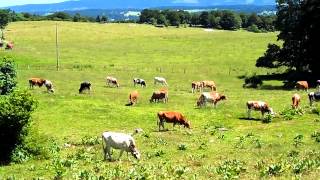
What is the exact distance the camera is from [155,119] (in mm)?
41344

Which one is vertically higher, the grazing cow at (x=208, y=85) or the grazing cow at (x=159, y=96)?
the grazing cow at (x=159, y=96)

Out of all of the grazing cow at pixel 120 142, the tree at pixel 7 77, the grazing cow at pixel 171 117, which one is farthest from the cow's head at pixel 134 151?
the tree at pixel 7 77

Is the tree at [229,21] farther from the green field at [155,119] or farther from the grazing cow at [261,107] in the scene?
the grazing cow at [261,107]

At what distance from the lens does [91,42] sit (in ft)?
398

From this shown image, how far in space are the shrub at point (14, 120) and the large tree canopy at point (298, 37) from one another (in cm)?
5048

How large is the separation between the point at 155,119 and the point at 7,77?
57.3ft

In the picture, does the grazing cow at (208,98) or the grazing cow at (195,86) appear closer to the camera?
the grazing cow at (208,98)

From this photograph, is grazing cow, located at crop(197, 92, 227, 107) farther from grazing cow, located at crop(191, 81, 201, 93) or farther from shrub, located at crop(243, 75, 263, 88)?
shrub, located at crop(243, 75, 263, 88)

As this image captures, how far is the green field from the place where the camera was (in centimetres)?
2425

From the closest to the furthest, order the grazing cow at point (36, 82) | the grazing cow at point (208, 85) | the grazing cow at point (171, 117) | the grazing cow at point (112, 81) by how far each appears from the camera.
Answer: the grazing cow at point (171, 117)
the grazing cow at point (36, 82)
the grazing cow at point (208, 85)
the grazing cow at point (112, 81)

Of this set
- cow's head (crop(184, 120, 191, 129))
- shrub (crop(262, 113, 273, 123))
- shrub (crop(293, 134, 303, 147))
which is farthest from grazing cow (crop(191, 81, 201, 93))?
shrub (crop(293, 134, 303, 147))

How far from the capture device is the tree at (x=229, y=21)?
191625 millimetres

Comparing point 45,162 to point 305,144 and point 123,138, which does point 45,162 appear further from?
point 305,144

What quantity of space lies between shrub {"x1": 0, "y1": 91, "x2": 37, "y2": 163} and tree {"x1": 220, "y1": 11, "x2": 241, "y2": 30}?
546 feet
